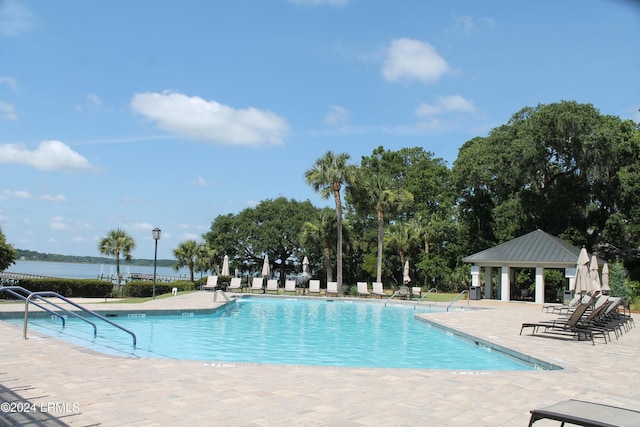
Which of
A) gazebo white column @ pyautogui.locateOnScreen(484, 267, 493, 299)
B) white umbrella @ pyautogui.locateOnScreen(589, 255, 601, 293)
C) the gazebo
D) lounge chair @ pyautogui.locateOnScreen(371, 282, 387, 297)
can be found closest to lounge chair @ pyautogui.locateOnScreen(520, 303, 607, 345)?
white umbrella @ pyautogui.locateOnScreen(589, 255, 601, 293)

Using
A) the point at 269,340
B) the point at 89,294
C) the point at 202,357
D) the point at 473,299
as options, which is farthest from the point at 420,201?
the point at 202,357

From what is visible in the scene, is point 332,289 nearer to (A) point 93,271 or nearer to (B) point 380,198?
(B) point 380,198

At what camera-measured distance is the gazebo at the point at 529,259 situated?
25625 millimetres

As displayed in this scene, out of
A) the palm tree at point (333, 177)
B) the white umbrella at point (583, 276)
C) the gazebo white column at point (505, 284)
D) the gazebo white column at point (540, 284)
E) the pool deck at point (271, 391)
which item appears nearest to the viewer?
the pool deck at point (271, 391)

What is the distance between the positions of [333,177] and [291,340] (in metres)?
18.1

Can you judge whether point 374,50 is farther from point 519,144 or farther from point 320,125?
point 519,144

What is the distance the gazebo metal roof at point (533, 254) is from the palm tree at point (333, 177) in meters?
7.68

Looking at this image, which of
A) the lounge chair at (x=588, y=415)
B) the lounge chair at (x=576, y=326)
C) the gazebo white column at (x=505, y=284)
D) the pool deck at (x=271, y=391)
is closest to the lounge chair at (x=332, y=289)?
the gazebo white column at (x=505, y=284)

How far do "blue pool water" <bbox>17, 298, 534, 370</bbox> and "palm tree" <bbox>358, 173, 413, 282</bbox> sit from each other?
1238 cm

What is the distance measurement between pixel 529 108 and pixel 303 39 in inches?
934

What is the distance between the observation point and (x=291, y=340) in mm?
13281

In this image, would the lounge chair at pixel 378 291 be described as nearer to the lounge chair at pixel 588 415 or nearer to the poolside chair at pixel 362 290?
the poolside chair at pixel 362 290

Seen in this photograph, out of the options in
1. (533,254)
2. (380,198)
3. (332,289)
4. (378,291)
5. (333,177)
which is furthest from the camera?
(380,198)

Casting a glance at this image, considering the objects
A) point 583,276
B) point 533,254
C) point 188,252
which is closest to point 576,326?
point 583,276
